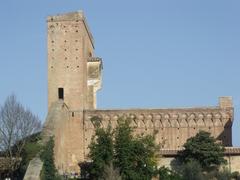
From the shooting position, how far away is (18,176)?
38.7 metres

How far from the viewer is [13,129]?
39.1 metres

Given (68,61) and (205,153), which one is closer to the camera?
(205,153)

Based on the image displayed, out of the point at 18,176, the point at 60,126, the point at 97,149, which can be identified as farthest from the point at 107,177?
the point at 60,126

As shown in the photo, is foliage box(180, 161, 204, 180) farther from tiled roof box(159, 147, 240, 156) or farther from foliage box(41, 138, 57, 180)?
foliage box(41, 138, 57, 180)

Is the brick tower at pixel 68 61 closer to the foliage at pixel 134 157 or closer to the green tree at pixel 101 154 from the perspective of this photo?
the green tree at pixel 101 154

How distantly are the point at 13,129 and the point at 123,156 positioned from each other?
6.77 metres

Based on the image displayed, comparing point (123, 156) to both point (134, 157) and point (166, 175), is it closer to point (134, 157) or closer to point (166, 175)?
point (134, 157)

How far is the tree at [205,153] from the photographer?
40.5 m

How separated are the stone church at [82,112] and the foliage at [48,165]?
9.02 meters

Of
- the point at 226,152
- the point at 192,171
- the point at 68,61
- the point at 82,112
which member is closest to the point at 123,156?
the point at 192,171

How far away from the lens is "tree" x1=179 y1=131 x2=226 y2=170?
4053 centimetres

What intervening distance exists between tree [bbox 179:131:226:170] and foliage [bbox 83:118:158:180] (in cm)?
332

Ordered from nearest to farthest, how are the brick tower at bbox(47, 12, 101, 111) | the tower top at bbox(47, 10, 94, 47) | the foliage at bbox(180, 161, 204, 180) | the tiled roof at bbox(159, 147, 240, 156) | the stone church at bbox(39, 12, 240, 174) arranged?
the foliage at bbox(180, 161, 204, 180) < the tiled roof at bbox(159, 147, 240, 156) < the stone church at bbox(39, 12, 240, 174) < the brick tower at bbox(47, 12, 101, 111) < the tower top at bbox(47, 10, 94, 47)

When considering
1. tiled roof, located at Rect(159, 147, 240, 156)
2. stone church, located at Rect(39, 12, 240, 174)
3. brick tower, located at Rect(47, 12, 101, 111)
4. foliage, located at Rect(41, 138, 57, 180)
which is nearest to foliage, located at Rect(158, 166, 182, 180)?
tiled roof, located at Rect(159, 147, 240, 156)
